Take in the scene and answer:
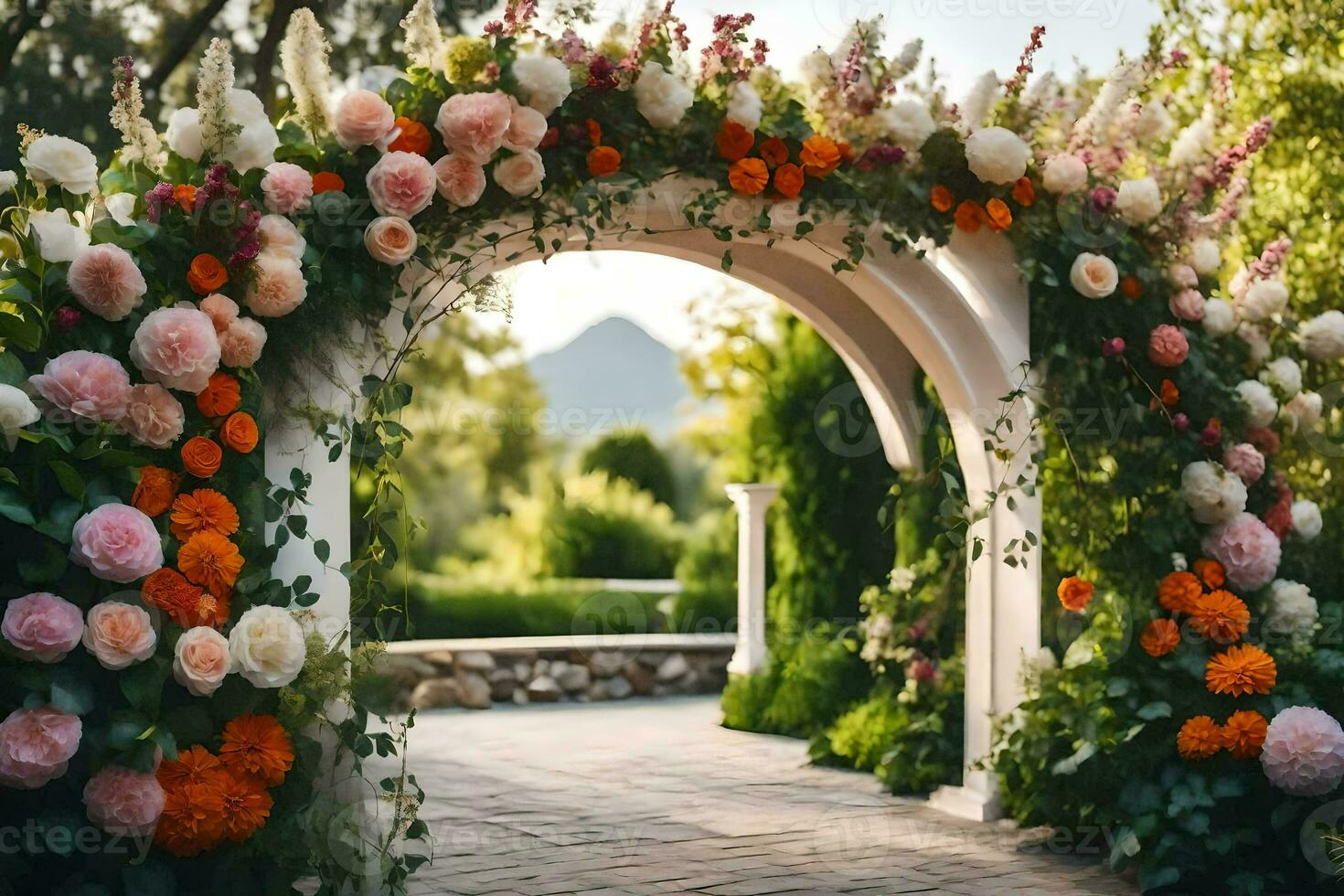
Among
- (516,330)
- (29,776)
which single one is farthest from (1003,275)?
(516,330)

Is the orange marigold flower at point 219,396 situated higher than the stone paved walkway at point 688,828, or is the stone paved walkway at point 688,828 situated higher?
the orange marigold flower at point 219,396

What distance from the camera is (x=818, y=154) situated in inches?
194

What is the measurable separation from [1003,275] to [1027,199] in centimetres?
35

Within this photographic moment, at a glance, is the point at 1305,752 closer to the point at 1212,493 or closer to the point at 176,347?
the point at 1212,493

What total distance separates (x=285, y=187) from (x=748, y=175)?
62.2 inches

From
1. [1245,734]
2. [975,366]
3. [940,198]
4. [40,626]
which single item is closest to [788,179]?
[940,198]

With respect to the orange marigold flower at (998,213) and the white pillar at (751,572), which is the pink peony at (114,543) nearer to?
the orange marigold flower at (998,213)

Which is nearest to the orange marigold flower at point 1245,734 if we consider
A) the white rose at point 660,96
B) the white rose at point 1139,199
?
the white rose at point 1139,199

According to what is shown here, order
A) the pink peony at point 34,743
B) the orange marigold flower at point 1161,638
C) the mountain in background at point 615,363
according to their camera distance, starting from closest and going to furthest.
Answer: the pink peony at point 34,743 → the orange marigold flower at point 1161,638 → the mountain in background at point 615,363

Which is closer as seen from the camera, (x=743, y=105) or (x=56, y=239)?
(x=56, y=239)

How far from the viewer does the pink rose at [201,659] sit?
3.79 metres

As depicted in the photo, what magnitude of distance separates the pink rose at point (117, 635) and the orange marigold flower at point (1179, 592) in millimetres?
3562

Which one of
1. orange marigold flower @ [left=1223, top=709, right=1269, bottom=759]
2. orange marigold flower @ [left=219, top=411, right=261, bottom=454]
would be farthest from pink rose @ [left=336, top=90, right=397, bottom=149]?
orange marigold flower @ [left=1223, top=709, right=1269, bottom=759]

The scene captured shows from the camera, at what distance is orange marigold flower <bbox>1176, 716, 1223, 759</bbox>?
4.91 meters
